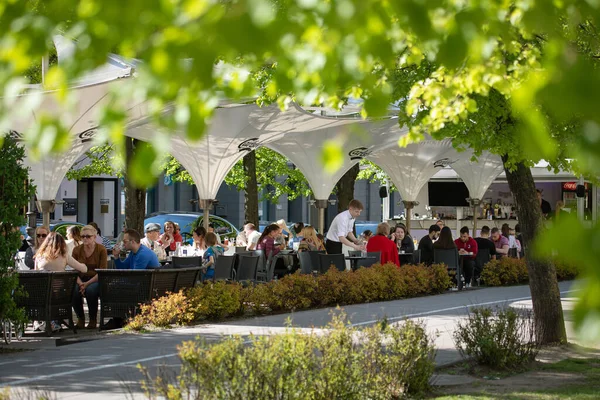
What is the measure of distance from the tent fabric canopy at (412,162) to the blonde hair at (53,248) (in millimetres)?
18160

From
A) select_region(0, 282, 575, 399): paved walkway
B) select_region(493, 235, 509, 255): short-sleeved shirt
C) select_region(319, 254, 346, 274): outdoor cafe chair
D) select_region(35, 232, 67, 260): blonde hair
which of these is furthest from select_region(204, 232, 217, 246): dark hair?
select_region(493, 235, 509, 255): short-sleeved shirt

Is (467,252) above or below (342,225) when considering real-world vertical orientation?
below

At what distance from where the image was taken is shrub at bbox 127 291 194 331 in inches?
504

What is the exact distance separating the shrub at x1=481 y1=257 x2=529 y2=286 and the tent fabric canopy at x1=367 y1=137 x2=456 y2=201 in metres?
8.66

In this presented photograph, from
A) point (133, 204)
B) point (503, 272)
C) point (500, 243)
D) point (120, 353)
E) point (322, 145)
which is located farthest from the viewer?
point (322, 145)

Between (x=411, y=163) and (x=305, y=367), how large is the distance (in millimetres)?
24716

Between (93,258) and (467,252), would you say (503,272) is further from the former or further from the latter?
(93,258)

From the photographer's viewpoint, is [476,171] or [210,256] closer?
[210,256]

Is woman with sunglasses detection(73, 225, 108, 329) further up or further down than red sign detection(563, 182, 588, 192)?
further down

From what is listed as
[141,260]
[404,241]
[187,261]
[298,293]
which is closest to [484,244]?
[404,241]

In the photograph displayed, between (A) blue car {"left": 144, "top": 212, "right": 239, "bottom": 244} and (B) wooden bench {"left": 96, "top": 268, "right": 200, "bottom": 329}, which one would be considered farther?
(A) blue car {"left": 144, "top": 212, "right": 239, "bottom": 244}

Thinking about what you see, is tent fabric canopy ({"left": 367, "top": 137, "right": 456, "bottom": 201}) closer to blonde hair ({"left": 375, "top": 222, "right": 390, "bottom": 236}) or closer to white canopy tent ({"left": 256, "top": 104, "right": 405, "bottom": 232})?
white canopy tent ({"left": 256, "top": 104, "right": 405, "bottom": 232})

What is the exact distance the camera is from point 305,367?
7086mm

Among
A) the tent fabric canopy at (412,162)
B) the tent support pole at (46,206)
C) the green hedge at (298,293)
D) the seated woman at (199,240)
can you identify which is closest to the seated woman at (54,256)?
the green hedge at (298,293)
